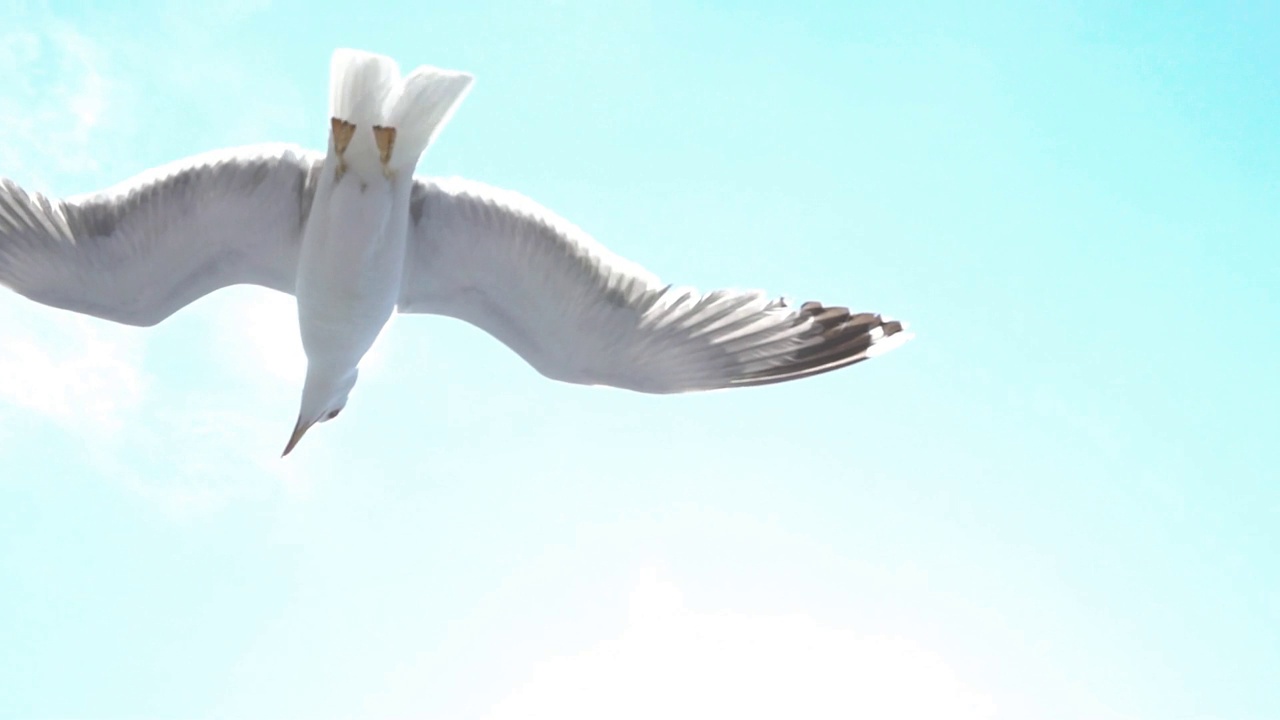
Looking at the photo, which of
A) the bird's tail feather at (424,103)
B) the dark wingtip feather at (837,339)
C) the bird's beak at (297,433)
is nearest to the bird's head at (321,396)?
the bird's beak at (297,433)

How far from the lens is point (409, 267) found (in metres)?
5.29

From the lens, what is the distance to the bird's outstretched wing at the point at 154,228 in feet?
16.5

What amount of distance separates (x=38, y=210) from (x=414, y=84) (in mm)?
2168

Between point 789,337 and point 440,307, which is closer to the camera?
point 789,337

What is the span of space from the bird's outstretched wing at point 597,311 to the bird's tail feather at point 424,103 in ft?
1.72

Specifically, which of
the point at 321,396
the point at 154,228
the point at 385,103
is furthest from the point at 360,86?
the point at 321,396

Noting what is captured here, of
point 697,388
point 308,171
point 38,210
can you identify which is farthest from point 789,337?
point 38,210

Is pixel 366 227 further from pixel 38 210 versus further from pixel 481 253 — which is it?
pixel 38 210

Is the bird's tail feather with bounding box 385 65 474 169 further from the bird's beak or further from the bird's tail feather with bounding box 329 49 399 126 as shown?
the bird's beak

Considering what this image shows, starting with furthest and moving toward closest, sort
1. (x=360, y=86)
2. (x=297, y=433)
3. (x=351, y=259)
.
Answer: (x=297, y=433) → (x=351, y=259) → (x=360, y=86)

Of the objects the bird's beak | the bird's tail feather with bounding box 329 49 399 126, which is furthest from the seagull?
the bird's beak

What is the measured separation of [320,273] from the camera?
4914 millimetres

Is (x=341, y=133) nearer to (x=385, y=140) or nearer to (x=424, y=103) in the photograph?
(x=385, y=140)

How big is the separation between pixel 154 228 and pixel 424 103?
173 centimetres
